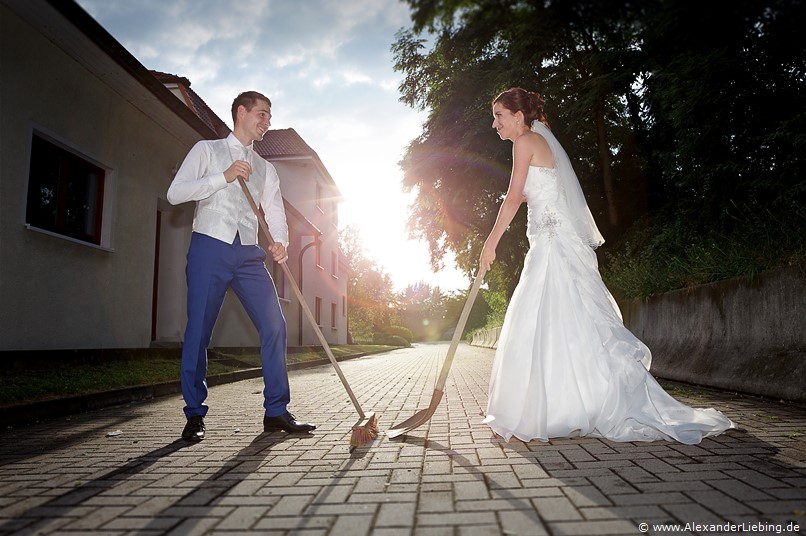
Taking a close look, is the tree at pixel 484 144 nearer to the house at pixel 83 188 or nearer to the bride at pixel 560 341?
the bride at pixel 560 341

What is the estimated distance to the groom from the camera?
3.97m

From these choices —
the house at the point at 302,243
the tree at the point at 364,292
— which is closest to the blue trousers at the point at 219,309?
the house at the point at 302,243

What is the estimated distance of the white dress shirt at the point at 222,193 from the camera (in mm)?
4004

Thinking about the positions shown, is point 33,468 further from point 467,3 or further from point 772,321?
point 772,321

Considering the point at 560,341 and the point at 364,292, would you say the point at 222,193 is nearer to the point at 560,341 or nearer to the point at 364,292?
the point at 560,341

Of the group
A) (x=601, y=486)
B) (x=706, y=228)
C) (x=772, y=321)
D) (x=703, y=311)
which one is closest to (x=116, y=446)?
(x=601, y=486)

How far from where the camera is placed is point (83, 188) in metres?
8.36

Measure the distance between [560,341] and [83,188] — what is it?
734 cm

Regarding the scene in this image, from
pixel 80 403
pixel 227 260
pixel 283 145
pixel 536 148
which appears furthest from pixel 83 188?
pixel 283 145

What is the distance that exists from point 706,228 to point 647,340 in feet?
5.89

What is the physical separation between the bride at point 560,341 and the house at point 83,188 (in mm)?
5556

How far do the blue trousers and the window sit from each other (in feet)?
14.1

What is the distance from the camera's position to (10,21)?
21.9 ft

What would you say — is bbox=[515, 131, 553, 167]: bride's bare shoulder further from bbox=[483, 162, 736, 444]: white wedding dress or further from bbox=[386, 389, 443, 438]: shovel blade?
bbox=[386, 389, 443, 438]: shovel blade
